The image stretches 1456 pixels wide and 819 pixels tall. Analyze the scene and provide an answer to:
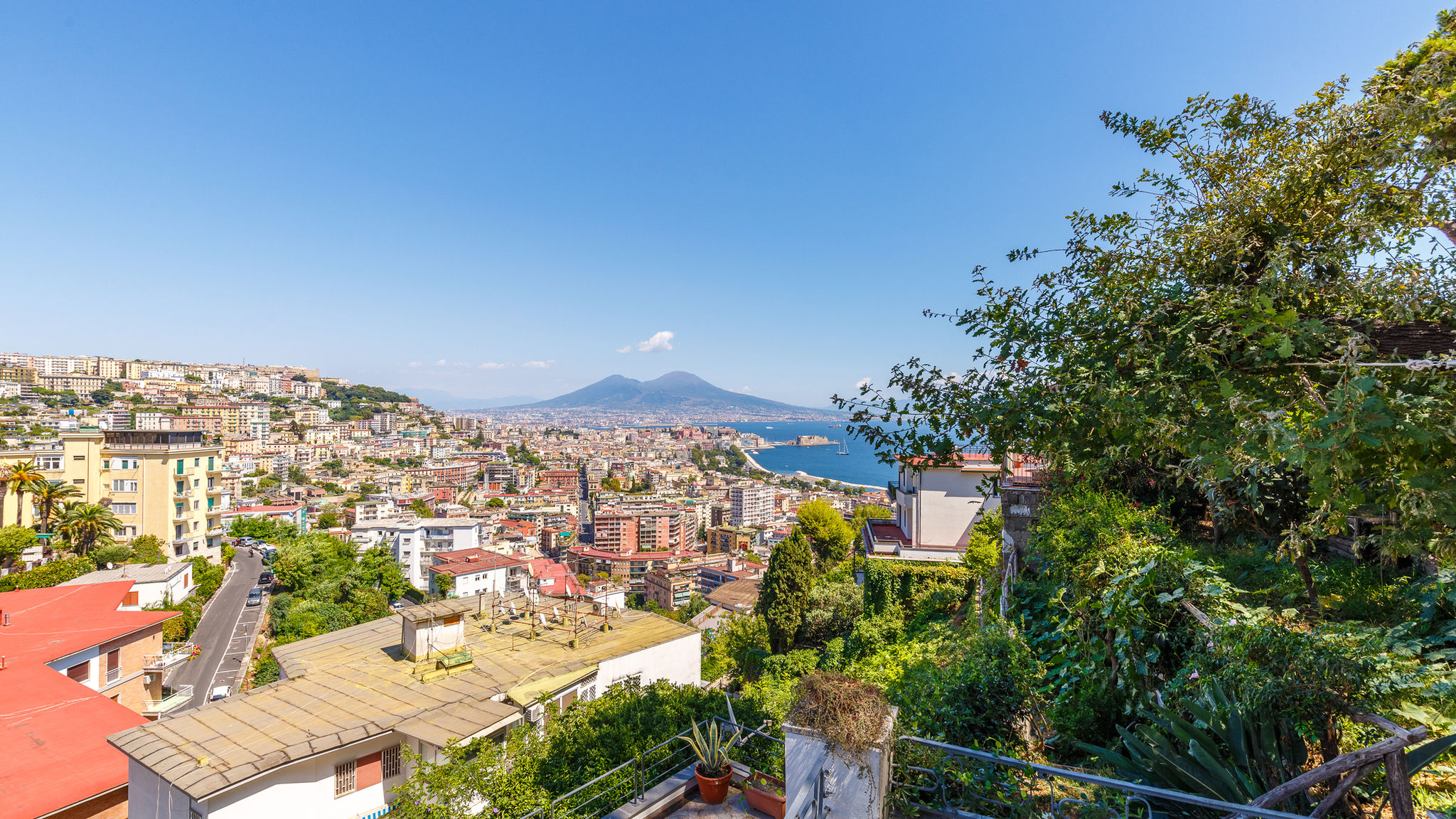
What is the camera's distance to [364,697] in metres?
7.86

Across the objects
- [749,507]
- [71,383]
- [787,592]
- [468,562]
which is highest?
[71,383]

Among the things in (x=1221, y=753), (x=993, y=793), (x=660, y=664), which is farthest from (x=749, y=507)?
(x=1221, y=753)

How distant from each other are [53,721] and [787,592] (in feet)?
49.1

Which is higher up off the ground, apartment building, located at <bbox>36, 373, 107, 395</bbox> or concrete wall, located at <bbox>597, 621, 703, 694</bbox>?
apartment building, located at <bbox>36, 373, 107, 395</bbox>

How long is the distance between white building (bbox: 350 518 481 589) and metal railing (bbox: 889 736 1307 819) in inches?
2055

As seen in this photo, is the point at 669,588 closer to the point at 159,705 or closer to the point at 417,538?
the point at 417,538

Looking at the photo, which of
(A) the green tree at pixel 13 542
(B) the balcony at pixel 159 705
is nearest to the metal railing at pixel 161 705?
(B) the balcony at pixel 159 705

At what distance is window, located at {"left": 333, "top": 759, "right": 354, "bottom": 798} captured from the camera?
6809 mm

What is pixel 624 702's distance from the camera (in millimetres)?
5277

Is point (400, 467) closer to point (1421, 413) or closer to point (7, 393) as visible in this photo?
point (7, 393)

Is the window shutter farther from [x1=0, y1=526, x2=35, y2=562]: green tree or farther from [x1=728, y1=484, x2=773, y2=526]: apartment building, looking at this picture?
[x1=728, y1=484, x2=773, y2=526]: apartment building

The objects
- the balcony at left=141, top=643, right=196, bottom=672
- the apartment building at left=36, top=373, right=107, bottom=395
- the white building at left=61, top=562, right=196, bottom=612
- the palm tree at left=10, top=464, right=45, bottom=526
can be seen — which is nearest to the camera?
the balcony at left=141, top=643, right=196, bottom=672

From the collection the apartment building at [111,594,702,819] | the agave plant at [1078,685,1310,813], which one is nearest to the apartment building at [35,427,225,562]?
the apartment building at [111,594,702,819]

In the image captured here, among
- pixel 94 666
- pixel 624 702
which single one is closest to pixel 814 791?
pixel 624 702
